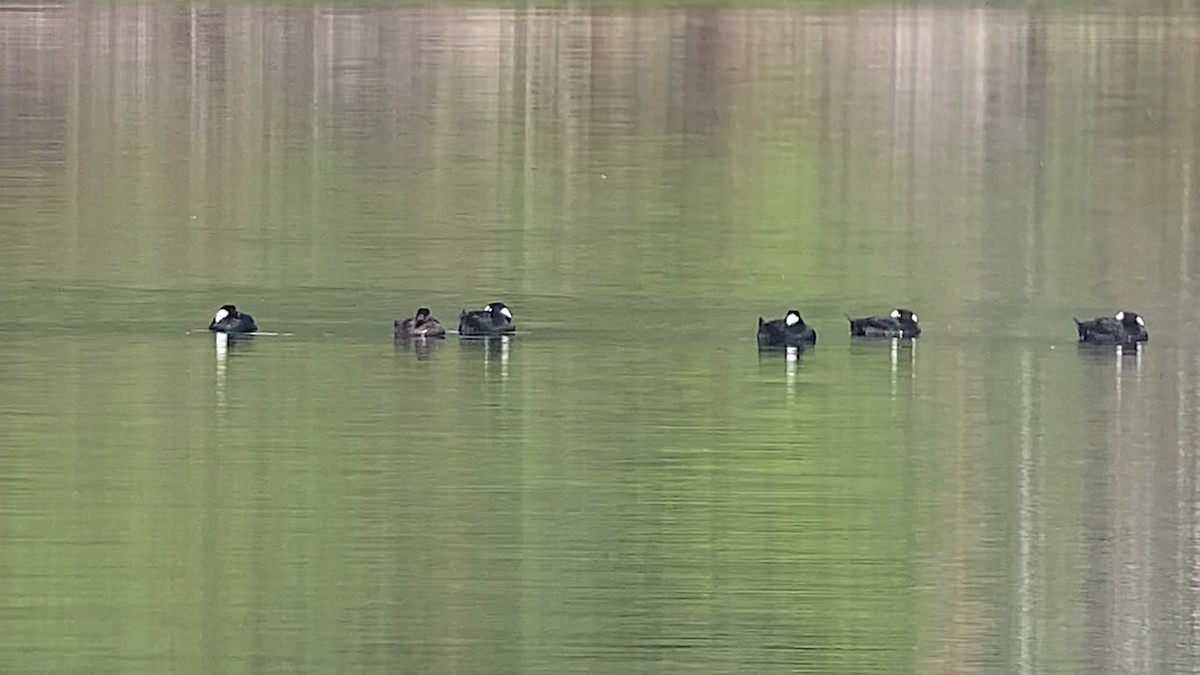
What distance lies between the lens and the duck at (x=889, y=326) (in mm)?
22359

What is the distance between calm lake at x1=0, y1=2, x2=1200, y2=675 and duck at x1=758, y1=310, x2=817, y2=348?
0.44m

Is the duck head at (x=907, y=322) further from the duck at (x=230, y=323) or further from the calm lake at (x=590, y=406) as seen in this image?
the duck at (x=230, y=323)

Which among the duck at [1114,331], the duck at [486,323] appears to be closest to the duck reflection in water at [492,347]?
the duck at [486,323]

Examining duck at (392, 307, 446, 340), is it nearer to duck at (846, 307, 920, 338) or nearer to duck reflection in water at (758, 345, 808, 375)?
duck reflection in water at (758, 345, 808, 375)

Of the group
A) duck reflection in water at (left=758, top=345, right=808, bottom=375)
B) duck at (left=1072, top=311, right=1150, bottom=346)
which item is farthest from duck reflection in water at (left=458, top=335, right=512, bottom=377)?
duck at (left=1072, top=311, right=1150, bottom=346)

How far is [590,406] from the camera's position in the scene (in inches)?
747

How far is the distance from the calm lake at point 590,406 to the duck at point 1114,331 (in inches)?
6.1

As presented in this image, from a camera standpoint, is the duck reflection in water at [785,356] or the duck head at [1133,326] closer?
the duck reflection in water at [785,356]

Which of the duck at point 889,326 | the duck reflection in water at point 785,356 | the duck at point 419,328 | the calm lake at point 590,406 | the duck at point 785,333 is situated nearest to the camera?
the calm lake at point 590,406

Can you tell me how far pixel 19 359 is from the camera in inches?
818

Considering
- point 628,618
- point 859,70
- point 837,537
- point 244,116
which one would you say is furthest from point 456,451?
point 859,70

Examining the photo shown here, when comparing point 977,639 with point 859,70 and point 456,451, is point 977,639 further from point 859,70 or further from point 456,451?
point 859,70

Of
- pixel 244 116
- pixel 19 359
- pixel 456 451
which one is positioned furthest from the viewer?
pixel 244 116

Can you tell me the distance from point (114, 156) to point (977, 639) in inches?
1047
